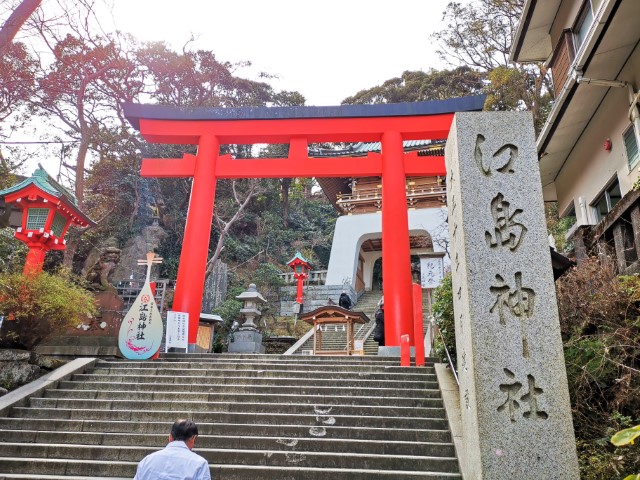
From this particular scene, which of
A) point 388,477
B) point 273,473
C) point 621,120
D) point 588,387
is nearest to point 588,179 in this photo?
point 621,120

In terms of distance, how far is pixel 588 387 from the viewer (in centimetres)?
536

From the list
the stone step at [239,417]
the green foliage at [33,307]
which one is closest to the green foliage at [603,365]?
the stone step at [239,417]

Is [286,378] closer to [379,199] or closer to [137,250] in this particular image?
[137,250]

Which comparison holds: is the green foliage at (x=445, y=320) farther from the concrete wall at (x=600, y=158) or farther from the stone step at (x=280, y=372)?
the concrete wall at (x=600, y=158)

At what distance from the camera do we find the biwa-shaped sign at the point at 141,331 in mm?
8594

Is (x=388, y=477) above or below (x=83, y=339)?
below

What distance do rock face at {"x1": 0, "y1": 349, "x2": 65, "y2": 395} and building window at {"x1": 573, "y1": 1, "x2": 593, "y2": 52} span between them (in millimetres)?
10680

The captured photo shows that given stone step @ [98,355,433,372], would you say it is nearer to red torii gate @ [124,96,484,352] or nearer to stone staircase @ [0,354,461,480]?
stone staircase @ [0,354,461,480]

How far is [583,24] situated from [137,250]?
63.3ft

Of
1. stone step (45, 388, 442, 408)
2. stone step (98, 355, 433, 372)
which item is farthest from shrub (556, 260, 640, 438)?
stone step (98, 355, 433, 372)

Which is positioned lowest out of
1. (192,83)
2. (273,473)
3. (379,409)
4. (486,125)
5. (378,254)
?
(273,473)

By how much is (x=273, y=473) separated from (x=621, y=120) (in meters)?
8.16

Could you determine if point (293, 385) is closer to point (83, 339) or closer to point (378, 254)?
point (83, 339)

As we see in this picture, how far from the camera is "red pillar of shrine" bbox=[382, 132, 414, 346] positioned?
31.9ft
